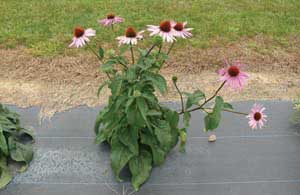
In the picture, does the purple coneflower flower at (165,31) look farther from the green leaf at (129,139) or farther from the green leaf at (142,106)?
the green leaf at (129,139)

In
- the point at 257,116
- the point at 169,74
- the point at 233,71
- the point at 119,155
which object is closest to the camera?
the point at 233,71

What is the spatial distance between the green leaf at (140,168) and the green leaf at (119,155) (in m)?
0.05

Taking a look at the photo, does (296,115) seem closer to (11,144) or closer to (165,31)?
(165,31)

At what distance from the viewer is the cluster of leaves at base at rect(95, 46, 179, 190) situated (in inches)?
85.9

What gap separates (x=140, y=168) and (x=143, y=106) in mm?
447

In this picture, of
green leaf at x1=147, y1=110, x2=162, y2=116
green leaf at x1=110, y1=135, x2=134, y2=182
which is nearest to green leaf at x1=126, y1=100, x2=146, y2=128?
green leaf at x1=147, y1=110, x2=162, y2=116

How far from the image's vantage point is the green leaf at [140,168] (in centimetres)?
240

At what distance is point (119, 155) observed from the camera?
7.79 feet

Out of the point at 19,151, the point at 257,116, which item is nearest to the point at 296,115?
the point at 257,116

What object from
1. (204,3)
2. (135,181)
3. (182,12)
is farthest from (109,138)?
(204,3)

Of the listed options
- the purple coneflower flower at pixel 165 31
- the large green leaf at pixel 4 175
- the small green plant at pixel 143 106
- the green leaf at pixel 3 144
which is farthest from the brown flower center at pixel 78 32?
the large green leaf at pixel 4 175

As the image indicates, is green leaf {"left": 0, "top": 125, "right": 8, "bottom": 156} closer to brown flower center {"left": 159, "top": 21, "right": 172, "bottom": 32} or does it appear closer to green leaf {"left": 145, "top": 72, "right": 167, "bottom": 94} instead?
green leaf {"left": 145, "top": 72, "right": 167, "bottom": 94}

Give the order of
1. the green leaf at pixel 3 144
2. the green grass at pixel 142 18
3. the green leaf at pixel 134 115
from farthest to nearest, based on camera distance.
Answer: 1. the green grass at pixel 142 18
2. the green leaf at pixel 3 144
3. the green leaf at pixel 134 115

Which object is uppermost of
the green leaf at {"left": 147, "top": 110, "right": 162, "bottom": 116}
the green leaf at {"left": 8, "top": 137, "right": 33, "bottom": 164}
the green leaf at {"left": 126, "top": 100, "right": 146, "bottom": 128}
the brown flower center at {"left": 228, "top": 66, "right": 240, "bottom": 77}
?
the brown flower center at {"left": 228, "top": 66, "right": 240, "bottom": 77}
